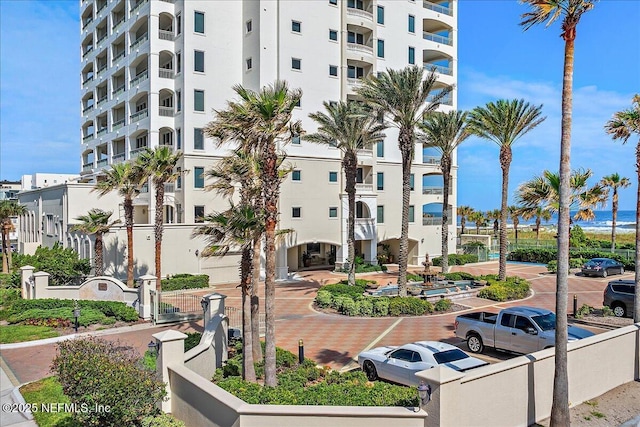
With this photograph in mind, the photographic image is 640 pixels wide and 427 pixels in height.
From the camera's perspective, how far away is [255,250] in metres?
15.7

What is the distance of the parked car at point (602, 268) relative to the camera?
38.2 m

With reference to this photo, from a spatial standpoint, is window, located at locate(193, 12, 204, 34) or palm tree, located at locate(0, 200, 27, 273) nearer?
window, located at locate(193, 12, 204, 34)

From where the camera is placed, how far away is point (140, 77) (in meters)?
39.1

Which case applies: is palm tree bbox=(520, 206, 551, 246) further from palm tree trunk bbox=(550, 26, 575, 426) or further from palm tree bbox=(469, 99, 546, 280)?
palm tree trunk bbox=(550, 26, 575, 426)

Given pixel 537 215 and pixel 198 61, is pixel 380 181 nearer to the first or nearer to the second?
pixel 198 61

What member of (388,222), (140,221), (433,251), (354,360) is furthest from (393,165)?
(354,360)

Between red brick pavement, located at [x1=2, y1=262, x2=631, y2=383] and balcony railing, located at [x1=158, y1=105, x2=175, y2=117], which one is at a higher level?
balcony railing, located at [x1=158, y1=105, x2=175, y2=117]

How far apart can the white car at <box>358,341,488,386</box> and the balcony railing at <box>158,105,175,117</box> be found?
29197mm

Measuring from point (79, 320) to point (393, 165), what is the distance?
30750mm

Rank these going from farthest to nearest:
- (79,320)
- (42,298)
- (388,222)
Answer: (388,222) < (42,298) < (79,320)

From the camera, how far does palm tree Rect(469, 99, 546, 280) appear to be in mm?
30453

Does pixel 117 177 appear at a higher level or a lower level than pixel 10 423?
higher

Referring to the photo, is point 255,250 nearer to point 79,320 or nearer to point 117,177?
point 79,320

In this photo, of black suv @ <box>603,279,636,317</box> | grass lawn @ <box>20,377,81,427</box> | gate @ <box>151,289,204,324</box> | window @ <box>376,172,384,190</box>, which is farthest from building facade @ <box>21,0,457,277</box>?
black suv @ <box>603,279,636,317</box>
